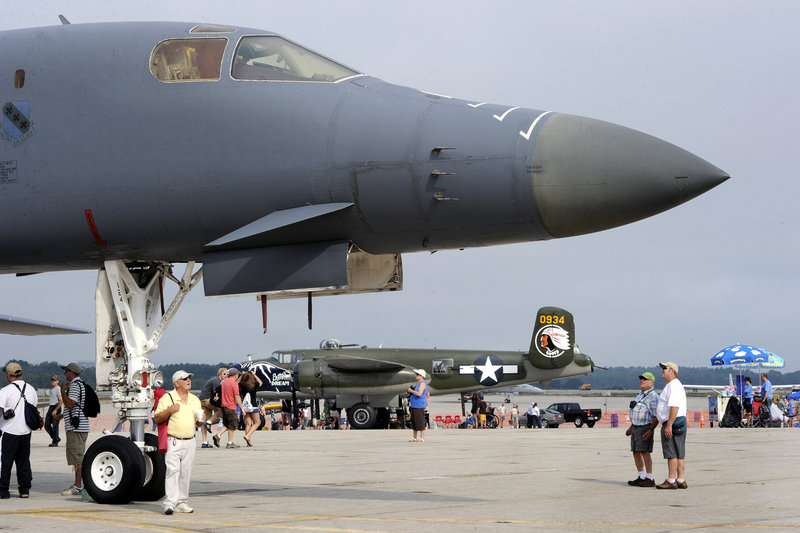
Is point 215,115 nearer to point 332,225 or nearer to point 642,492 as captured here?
point 332,225

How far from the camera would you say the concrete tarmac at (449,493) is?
820 cm

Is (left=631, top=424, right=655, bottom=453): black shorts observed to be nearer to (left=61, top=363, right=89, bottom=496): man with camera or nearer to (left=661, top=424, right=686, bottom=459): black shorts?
(left=661, top=424, right=686, bottom=459): black shorts

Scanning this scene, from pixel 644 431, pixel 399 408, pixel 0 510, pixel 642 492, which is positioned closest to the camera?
pixel 0 510

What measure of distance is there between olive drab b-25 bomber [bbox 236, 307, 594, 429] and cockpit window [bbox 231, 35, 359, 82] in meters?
26.2

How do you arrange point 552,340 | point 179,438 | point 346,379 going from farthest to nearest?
point 552,340 → point 346,379 → point 179,438

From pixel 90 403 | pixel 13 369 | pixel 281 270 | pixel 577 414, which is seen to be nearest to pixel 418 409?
pixel 90 403

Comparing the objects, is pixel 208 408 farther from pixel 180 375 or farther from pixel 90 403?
pixel 180 375

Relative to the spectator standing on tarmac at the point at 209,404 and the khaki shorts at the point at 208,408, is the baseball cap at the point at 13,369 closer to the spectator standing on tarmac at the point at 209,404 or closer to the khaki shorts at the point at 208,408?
the spectator standing on tarmac at the point at 209,404

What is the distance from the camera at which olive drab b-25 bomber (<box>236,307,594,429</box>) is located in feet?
117

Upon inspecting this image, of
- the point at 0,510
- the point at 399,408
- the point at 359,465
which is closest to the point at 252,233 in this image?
the point at 0,510

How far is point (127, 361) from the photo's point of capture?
9531 millimetres

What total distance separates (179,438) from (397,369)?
26.6 metres

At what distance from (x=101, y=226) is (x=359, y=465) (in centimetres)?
770

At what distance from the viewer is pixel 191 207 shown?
8812 mm
